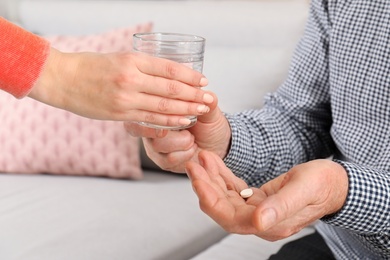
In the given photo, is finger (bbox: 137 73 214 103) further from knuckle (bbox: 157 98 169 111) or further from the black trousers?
the black trousers

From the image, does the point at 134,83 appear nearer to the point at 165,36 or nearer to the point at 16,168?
the point at 165,36

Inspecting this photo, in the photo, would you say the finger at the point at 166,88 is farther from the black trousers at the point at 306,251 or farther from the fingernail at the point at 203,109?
the black trousers at the point at 306,251

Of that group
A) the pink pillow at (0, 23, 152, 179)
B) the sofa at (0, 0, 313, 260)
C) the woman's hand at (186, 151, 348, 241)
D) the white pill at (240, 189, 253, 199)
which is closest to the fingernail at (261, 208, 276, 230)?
the woman's hand at (186, 151, 348, 241)

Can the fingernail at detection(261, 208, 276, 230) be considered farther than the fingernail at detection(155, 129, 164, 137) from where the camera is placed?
No

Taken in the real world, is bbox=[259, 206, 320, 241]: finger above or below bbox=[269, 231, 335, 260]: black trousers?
above

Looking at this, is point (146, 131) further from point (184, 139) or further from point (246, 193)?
point (246, 193)

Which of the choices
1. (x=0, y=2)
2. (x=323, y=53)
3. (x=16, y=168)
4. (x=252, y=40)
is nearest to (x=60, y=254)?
(x=16, y=168)
